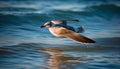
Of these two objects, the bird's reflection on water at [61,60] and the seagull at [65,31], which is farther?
the seagull at [65,31]

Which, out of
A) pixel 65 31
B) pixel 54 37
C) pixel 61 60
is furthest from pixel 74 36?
pixel 54 37

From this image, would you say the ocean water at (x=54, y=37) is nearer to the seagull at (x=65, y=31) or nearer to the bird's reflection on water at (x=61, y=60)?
the bird's reflection on water at (x=61, y=60)

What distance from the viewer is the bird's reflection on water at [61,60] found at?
7.77 m

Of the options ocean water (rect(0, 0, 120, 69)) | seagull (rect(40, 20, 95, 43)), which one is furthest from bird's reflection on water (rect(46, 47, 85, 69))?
seagull (rect(40, 20, 95, 43))

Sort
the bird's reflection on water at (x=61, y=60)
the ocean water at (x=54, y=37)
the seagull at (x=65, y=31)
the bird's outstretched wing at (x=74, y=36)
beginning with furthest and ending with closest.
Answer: the seagull at (x=65, y=31), the bird's outstretched wing at (x=74, y=36), the ocean water at (x=54, y=37), the bird's reflection on water at (x=61, y=60)

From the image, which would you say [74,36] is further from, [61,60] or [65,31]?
[61,60]

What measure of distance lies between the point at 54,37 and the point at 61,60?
2192 millimetres

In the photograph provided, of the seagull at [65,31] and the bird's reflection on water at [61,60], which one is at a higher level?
the seagull at [65,31]

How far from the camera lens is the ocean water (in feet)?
26.3

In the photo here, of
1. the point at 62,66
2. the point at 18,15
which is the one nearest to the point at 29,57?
the point at 62,66

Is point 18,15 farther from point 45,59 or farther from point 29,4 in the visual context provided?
point 45,59

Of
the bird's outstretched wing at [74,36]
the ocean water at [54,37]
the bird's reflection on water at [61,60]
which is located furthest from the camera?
the bird's outstretched wing at [74,36]

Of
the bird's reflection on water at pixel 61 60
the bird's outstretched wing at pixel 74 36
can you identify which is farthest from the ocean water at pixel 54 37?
the bird's outstretched wing at pixel 74 36

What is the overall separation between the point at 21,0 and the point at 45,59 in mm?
8402
